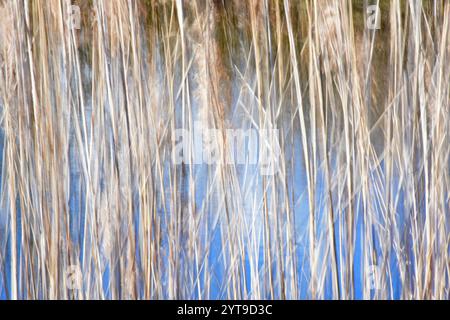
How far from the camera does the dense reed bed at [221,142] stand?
4.32ft

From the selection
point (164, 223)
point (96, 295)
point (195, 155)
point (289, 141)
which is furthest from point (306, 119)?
point (96, 295)

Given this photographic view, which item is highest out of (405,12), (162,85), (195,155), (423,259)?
(405,12)

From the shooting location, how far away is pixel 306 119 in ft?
4.41

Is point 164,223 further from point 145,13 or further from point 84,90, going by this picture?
point 145,13

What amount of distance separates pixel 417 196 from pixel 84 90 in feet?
3.05

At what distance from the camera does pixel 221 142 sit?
1.33 metres

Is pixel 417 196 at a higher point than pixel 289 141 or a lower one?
lower

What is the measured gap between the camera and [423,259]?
4.37 ft

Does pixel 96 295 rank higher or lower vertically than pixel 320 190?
lower

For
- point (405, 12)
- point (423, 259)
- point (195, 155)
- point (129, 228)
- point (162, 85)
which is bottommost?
point (423, 259)

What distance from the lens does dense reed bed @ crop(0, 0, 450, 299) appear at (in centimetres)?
132
